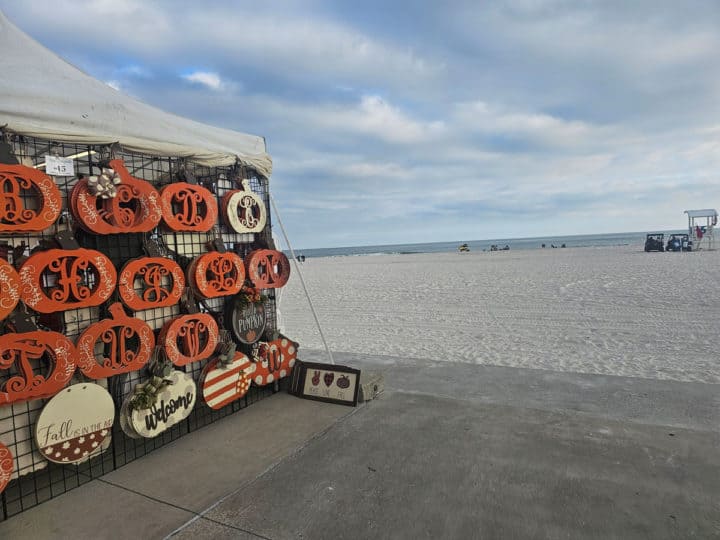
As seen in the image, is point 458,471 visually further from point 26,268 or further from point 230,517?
point 26,268

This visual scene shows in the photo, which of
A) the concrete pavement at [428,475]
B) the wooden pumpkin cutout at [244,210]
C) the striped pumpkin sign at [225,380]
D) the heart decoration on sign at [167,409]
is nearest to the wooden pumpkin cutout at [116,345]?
the heart decoration on sign at [167,409]

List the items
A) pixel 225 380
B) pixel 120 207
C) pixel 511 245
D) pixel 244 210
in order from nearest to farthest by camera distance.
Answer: pixel 120 207, pixel 225 380, pixel 244 210, pixel 511 245

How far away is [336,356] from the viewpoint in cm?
676

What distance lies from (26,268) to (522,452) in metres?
3.69

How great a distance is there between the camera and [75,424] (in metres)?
3.09

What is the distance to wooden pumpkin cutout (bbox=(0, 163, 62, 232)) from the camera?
266cm

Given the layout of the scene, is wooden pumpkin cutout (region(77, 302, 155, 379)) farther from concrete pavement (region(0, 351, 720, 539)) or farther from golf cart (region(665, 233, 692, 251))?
golf cart (region(665, 233, 692, 251))

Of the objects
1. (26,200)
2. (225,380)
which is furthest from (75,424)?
(26,200)

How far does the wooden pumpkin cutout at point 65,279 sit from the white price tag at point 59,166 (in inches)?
21.5

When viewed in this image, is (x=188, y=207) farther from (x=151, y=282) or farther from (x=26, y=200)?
(x=26, y=200)

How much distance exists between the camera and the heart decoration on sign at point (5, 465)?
266 centimetres

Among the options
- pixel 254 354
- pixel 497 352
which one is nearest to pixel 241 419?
pixel 254 354

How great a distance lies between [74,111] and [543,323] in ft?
28.2

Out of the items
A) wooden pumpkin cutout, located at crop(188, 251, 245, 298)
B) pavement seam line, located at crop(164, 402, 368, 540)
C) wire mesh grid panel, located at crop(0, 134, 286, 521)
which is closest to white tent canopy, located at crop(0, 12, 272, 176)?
wire mesh grid panel, located at crop(0, 134, 286, 521)
